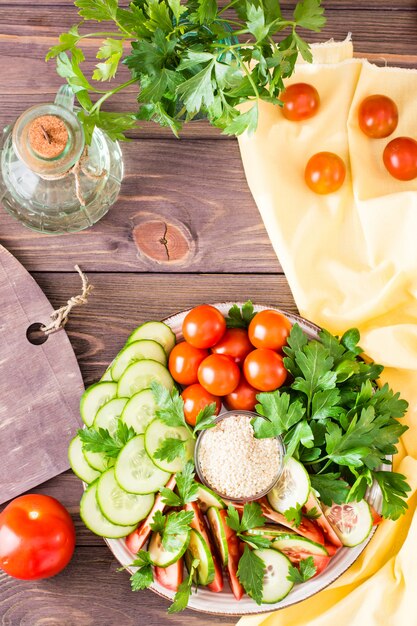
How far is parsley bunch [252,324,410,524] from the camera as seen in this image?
135 cm

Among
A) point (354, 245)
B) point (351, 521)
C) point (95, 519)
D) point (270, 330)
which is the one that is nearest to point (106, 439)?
point (95, 519)

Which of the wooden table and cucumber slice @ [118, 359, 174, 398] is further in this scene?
the wooden table

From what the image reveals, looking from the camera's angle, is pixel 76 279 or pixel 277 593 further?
pixel 76 279

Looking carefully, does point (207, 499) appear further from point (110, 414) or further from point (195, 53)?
point (195, 53)

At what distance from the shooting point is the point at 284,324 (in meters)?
1.42

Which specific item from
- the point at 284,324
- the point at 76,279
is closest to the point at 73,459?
the point at 76,279

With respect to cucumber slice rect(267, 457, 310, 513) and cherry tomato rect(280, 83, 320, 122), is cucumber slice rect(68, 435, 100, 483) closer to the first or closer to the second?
cucumber slice rect(267, 457, 310, 513)

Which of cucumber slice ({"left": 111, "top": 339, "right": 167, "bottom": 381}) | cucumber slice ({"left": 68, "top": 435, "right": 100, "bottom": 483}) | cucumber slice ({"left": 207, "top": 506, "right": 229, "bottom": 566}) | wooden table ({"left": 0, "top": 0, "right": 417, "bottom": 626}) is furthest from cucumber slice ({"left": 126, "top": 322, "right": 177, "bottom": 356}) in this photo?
cucumber slice ({"left": 207, "top": 506, "right": 229, "bottom": 566})

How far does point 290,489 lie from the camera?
140 centimetres

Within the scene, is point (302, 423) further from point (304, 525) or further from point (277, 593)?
point (277, 593)

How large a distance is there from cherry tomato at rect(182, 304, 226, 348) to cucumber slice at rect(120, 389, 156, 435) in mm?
140

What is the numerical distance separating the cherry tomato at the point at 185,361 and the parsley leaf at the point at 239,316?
3.5 inches

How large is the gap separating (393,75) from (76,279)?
0.85 meters

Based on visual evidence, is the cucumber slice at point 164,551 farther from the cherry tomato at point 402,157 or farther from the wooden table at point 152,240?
the cherry tomato at point 402,157
